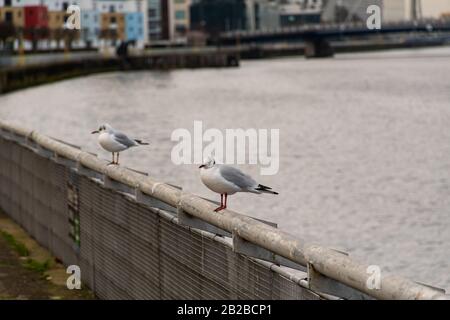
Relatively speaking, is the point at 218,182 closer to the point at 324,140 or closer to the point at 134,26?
the point at 324,140

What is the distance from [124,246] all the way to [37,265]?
117 inches

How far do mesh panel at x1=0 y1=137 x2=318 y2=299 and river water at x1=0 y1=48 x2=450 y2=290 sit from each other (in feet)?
28.1

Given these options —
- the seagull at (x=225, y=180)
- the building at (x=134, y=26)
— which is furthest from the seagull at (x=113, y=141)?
the building at (x=134, y=26)

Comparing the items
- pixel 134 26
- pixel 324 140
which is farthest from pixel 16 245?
pixel 134 26

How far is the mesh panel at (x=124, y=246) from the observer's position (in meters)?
7.67

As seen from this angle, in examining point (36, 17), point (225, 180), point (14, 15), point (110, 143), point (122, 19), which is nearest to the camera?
point (225, 180)

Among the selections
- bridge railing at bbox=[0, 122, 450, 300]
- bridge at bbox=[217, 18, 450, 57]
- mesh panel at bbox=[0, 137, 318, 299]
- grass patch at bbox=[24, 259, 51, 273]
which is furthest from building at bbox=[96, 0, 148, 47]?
grass patch at bbox=[24, 259, 51, 273]

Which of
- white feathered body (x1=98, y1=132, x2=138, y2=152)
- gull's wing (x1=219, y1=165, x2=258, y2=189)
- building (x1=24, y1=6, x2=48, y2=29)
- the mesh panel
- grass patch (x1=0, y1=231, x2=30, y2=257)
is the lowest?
grass patch (x1=0, y1=231, x2=30, y2=257)

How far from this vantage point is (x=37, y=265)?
1321cm

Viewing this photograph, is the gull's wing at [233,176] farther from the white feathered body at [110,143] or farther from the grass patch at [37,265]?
the grass patch at [37,265]

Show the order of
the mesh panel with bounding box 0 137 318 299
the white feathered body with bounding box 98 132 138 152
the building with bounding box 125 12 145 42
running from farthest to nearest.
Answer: the building with bounding box 125 12 145 42 < the white feathered body with bounding box 98 132 138 152 < the mesh panel with bounding box 0 137 318 299

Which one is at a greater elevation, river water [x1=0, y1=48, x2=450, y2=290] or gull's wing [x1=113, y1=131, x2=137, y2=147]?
gull's wing [x1=113, y1=131, x2=137, y2=147]

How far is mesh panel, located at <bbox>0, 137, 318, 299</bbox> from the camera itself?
7668 millimetres

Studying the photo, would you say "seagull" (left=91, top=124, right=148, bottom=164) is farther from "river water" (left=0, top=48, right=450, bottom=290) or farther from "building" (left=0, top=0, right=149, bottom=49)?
"building" (left=0, top=0, right=149, bottom=49)
